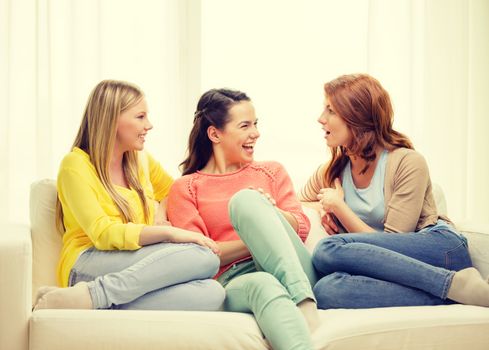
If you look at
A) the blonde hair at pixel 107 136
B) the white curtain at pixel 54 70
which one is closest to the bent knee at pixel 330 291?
the blonde hair at pixel 107 136

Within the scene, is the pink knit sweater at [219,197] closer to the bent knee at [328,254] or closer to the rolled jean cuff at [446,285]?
the bent knee at [328,254]

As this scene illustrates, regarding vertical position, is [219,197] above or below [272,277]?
above

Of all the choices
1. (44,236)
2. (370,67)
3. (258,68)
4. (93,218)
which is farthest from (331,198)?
(370,67)

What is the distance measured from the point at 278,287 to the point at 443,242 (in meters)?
0.69

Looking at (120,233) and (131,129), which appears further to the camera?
(131,129)

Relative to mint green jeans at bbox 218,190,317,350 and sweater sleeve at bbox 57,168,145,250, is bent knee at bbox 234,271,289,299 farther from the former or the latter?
sweater sleeve at bbox 57,168,145,250

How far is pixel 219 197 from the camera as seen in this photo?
8.63 ft

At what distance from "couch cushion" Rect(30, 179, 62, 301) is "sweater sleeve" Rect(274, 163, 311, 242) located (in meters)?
0.73

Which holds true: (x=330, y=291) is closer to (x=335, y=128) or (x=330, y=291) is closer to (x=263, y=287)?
(x=263, y=287)

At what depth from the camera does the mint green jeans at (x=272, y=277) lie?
1962mm

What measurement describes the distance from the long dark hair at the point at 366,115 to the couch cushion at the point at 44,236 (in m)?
1.02

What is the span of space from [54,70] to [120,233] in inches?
72.3

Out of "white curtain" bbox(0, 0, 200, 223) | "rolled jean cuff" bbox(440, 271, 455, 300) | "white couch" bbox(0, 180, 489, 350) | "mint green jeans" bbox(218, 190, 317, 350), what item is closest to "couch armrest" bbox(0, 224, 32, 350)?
"white couch" bbox(0, 180, 489, 350)

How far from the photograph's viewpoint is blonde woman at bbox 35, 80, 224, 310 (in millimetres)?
2133
